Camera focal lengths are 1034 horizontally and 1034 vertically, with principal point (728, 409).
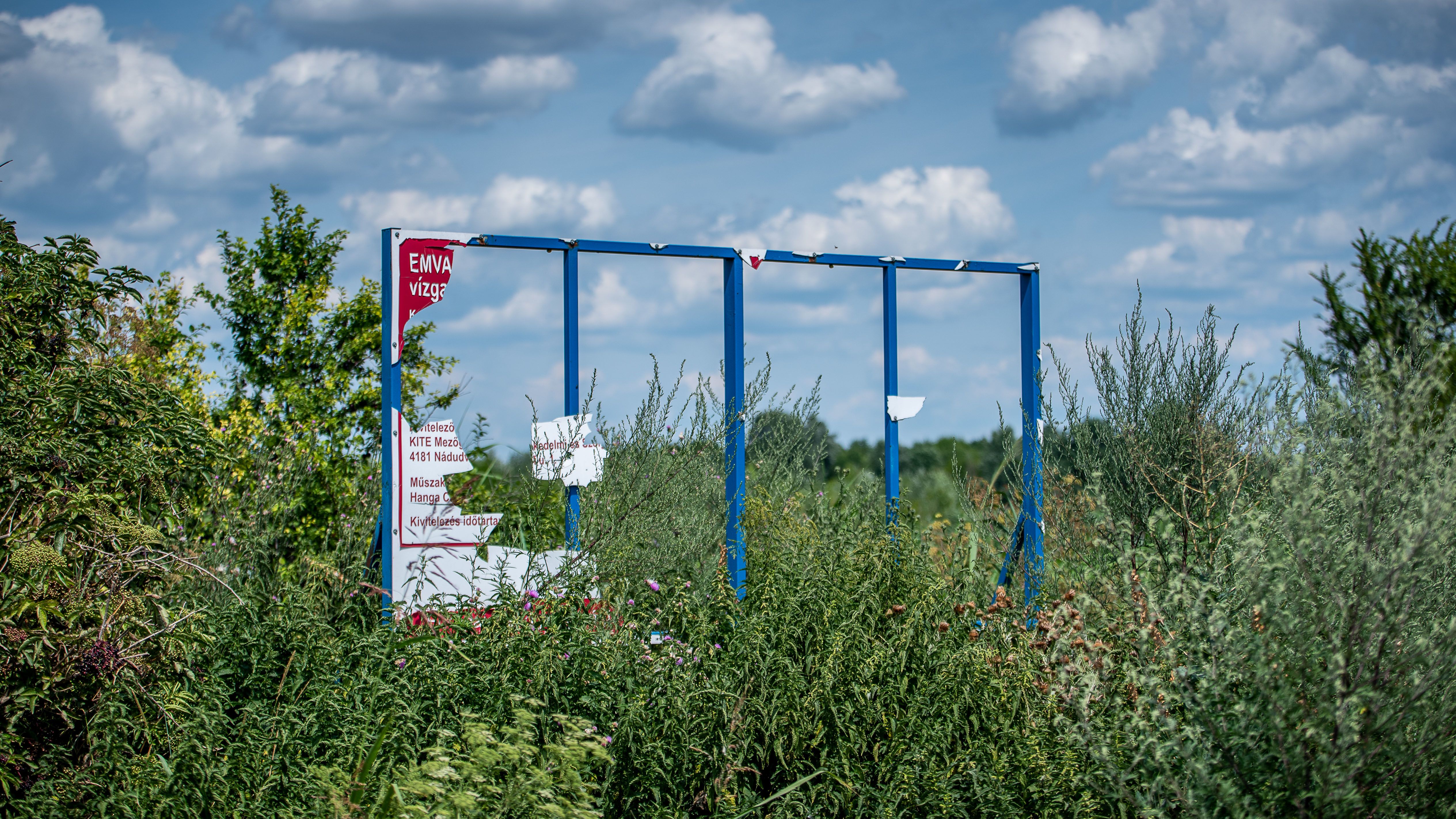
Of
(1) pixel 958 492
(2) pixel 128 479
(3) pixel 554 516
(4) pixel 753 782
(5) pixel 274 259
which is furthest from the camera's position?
(5) pixel 274 259

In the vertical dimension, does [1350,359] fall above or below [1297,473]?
above

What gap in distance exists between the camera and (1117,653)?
13.6ft

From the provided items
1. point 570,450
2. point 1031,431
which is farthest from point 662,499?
point 1031,431

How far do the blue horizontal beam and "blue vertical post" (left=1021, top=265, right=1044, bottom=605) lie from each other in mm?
223

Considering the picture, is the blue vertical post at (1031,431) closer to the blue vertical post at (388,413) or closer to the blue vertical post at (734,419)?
the blue vertical post at (734,419)

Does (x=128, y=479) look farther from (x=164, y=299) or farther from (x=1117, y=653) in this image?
(x=164, y=299)

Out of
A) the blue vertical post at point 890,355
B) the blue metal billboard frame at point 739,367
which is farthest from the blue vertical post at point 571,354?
the blue vertical post at point 890,355

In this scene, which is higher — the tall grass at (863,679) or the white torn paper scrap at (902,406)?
the white torn paper scrap at (902,406)

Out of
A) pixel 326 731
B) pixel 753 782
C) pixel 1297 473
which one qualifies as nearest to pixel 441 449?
pixel 326 731

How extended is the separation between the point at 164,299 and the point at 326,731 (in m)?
5.79

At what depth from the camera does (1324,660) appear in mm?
2836

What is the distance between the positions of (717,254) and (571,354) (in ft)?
3.49

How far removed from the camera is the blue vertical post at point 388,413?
4.89 meters

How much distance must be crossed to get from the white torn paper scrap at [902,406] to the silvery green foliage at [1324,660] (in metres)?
3.29
